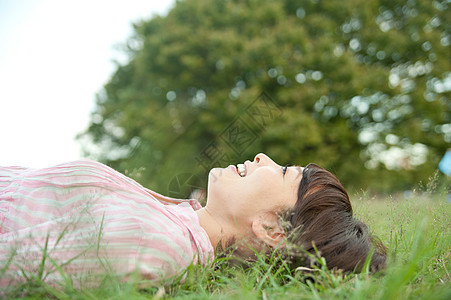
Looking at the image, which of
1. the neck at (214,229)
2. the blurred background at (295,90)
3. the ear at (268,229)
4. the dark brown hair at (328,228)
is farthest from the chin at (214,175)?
the blurred background at (295,90)

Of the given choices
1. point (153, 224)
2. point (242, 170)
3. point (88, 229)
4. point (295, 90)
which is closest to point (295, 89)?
point (295, 90)

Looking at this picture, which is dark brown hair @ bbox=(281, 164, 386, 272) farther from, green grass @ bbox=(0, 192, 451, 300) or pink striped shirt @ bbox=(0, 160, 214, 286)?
pink striped shirt @ bbox=(0, 160, 214, 286)

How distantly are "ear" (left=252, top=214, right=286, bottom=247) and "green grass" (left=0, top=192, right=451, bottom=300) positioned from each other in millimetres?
161

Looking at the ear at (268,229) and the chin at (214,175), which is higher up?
the chin at (214,175)

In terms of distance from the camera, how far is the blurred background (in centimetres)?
1051

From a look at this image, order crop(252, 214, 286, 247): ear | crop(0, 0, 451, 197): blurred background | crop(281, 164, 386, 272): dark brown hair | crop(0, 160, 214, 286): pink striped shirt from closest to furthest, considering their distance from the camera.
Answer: crop(0, 160, 214, 286): pink striped shirt
crop(281, 164, 386, 272): dark brown hair
crop(252, 214, 286, 247): ear
crop(0, 0, 451, 197): blurred background

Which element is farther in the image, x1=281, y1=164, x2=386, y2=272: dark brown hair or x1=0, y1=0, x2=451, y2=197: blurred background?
x1=0, y1=0, x2=451, y2=197: blurred background

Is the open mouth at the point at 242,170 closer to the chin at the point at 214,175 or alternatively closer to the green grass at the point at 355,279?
the chin at the point at 214,175

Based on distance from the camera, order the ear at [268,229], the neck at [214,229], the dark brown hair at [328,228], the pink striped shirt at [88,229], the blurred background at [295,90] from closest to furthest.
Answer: the pink striped shirt at [88,229] → the dark brown hair at [328,228] → the ear at [268,229] → the neck at [214,229] → the blurred background at [295,90]

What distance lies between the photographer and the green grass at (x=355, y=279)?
4.16 feet

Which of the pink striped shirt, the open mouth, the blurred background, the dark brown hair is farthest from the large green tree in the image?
the pink striped shirt

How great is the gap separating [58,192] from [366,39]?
12618 millimetres

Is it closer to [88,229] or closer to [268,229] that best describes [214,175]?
[268,229]

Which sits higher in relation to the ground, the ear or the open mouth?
the open mouth
